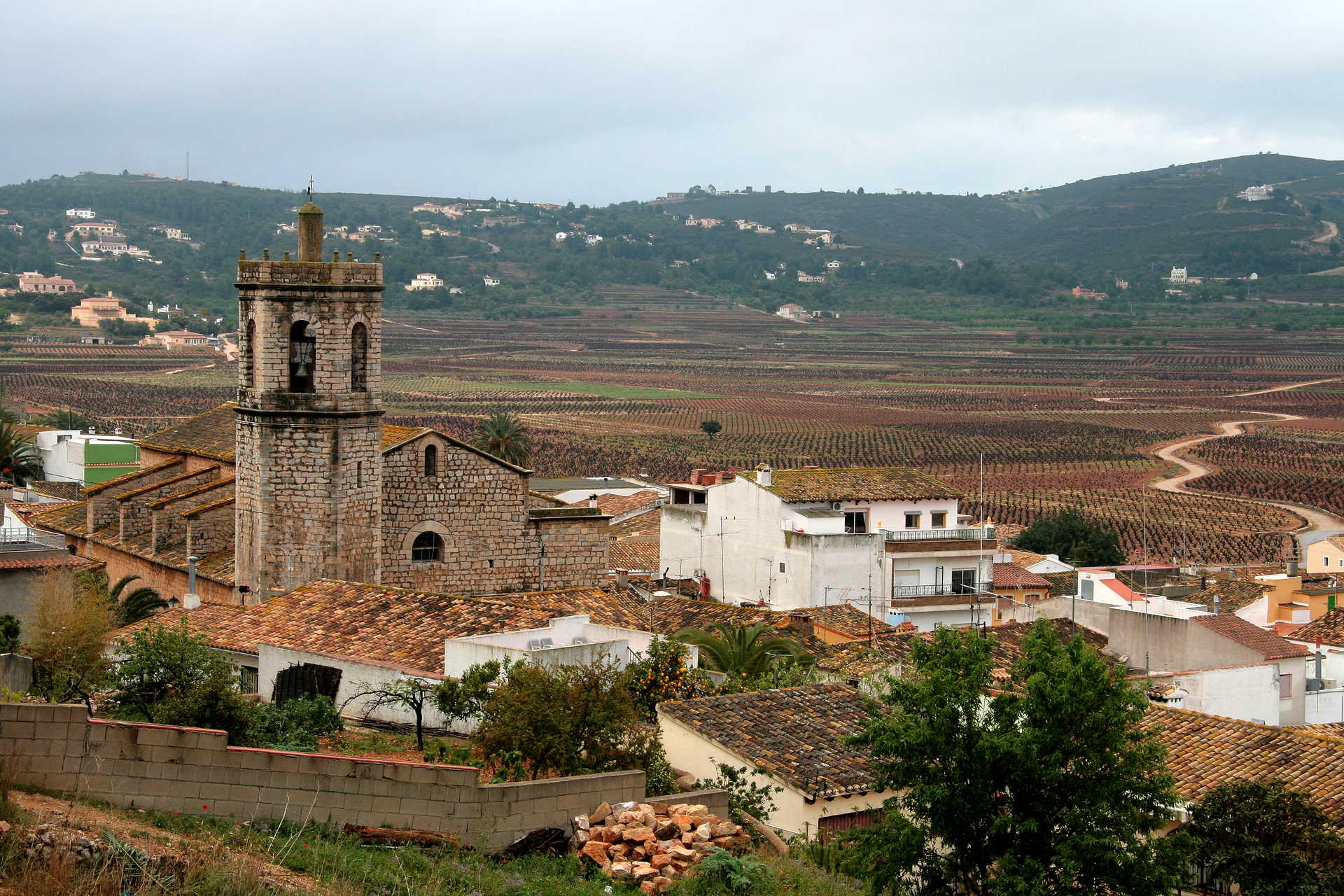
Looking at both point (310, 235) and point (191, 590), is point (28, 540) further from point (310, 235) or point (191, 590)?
point (310, 235)

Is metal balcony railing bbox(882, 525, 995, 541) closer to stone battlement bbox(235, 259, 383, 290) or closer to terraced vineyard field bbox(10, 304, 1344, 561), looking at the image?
stone battlement bbox(235, 259, 383, 290)

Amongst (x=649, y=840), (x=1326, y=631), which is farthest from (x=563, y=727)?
(x=1326, y=631)

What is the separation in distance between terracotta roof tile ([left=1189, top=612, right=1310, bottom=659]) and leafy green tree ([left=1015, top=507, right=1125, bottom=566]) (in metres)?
29.4

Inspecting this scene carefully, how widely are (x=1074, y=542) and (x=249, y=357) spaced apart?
40298mm

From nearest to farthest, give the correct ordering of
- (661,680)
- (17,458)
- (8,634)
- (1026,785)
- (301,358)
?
(1026,785) < (661,680) < (8,634) < (301,358) < (17,458)

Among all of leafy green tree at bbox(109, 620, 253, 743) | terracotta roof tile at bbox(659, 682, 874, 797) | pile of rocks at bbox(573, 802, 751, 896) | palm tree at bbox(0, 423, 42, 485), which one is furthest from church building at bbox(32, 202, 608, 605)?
palm tree at bbox(0, 423, 42, 485)

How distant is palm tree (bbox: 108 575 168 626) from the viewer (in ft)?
88.7

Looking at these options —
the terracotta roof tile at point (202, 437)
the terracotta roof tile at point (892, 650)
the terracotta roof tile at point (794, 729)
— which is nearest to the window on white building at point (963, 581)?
the terracotta roof tile at point (892, 650)

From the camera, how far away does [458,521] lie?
2781 centimetres

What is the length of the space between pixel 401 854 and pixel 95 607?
37.3 ft

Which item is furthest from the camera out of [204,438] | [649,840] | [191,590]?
[204,438]

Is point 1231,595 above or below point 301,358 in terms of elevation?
below

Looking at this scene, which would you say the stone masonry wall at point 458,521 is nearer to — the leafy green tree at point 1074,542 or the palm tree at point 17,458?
the palm tree at point 17,458

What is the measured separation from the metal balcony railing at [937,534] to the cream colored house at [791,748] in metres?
19.2
